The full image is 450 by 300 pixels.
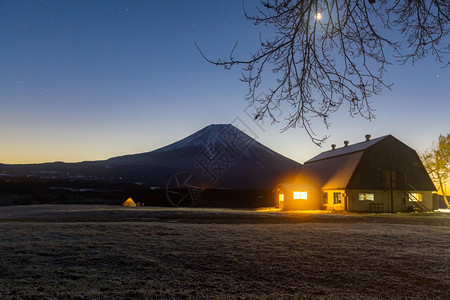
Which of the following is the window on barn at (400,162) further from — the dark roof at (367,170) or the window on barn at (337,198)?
the window on barn at (337,198)

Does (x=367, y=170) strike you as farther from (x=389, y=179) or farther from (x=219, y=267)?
(x=219, y=267)

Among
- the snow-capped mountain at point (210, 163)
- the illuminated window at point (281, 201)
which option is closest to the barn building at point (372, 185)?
the illuminated window at point (281, 201)

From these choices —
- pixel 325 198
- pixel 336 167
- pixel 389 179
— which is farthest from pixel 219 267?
pixel 336 167

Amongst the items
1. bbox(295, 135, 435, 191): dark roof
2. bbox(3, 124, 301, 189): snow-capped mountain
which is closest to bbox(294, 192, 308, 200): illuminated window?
bbox(295, 135, 435, 191): dark roof

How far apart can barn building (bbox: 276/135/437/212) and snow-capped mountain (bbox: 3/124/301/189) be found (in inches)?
3096

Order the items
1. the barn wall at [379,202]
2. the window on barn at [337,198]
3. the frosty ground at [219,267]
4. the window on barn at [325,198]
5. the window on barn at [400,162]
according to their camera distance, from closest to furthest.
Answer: the frosty ground at [219,267]
the barn wall at [379,202]
the window on barn at [337,198]
the window on barn at [400,162]
the window on barn at [325,198]

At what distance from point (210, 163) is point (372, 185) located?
282 feet

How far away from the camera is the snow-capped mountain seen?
12862cm

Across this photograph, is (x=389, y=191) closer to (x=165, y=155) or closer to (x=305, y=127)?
(x=305, y=127)

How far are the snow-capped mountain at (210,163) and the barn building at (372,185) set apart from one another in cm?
7864

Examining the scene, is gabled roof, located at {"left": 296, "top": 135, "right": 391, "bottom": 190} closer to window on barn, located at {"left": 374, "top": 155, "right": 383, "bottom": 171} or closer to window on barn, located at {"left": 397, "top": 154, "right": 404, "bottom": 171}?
window on barn, located at {"left": 374, "top": 155, "right": 383, "bottom": 171}

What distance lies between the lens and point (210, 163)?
118 metres

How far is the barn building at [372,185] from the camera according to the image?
34.4m

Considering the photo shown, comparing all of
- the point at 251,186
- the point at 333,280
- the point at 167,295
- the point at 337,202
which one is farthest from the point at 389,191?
the point at 251,186
